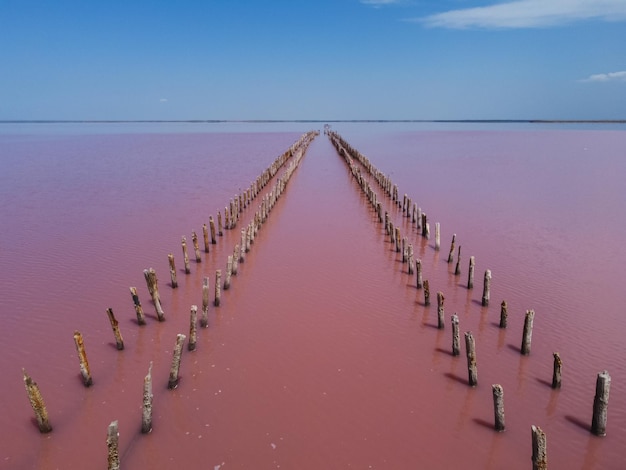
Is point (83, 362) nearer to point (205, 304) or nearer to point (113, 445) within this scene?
point (113, 445)

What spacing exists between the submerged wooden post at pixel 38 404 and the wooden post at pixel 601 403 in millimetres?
7609

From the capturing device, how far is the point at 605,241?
14.8 meters

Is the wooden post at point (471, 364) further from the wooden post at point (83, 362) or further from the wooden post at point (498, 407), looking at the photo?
the wooden post at point (83, 362)

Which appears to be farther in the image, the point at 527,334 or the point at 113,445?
the point at 527,334

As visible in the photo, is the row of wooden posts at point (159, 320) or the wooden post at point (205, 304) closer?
the row of wooden posts at point (159, 320)

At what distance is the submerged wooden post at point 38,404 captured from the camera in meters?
5.77

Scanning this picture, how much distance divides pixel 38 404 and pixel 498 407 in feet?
20.9

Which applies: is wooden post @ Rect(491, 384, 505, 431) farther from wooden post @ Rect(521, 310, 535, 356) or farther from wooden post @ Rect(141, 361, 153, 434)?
wooden post @ Rect(141, 361, 153, 434)

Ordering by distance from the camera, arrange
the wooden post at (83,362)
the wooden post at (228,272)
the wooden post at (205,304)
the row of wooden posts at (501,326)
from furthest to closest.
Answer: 1. the wooden post at (228,272)
2. the wooden post at (205,304)
3. the wooden post at (83,362)
4. the row of wooden posts at (501,326)

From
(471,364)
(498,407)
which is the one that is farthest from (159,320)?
(498,407)

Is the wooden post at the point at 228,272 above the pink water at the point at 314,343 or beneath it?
above

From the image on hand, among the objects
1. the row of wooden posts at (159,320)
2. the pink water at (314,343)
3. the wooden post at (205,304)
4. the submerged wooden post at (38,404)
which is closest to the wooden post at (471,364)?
the pink water at (314,343)

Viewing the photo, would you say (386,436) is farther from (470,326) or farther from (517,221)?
(517,221)

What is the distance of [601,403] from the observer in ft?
19.6
